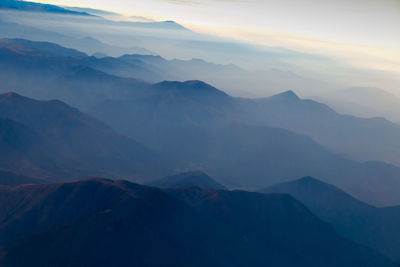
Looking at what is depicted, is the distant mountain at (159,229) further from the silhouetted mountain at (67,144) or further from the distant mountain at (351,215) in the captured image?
the silhouetted mountain at (67,144)

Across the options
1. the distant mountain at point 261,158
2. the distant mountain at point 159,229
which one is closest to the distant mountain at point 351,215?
the distant mountain at point 159,229

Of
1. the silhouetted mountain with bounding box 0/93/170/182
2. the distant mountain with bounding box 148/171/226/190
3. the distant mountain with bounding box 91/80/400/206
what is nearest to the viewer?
the distant mountain with bounding box 148/171/226/190

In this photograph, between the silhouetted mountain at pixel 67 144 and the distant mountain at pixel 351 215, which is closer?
the distant mountain at pixel 351 215

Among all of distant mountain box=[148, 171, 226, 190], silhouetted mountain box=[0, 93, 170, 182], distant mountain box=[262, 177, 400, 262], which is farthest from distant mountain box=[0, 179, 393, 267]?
silhouetted mountain box=[0, 93, 170, 182]

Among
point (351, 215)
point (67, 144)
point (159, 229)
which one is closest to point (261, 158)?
point (351, 215)

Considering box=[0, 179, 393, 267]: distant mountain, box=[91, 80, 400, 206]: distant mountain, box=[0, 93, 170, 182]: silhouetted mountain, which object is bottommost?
box=[91, 80, 400, 206]: distant mountain

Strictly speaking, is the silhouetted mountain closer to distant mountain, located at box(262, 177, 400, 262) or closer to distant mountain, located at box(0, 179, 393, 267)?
distant mountain, located at box(0, 179, 393, 267)
